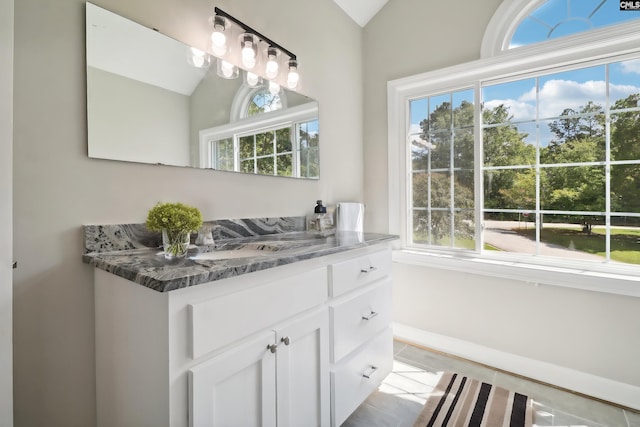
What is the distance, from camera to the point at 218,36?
1.46 meters

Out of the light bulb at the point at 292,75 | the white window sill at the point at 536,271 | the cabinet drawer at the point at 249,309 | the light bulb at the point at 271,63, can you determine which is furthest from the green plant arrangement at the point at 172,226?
the white window sill at the point at 536,271

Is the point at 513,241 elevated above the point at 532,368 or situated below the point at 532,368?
above

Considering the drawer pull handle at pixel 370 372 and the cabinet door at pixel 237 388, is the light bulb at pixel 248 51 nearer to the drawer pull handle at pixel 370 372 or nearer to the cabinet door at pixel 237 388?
the cabinet door at pixel 237 388

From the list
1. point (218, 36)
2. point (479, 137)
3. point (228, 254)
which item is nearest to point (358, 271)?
point (228, 254)

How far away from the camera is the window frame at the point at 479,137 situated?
5.54 ft

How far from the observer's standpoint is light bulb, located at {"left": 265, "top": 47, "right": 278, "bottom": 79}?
1.73 meters

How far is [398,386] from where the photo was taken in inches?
72.7

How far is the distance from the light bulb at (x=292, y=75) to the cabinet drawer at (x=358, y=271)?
1.13 metres

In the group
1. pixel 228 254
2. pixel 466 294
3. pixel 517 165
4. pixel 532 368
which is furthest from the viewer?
pixel 466 294

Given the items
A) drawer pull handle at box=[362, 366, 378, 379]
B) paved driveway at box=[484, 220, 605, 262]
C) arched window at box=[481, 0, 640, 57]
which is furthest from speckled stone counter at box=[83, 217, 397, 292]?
arched window at box=[481, 0, 640, 57]

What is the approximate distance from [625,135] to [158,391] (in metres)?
2.50

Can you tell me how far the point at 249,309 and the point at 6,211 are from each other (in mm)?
714

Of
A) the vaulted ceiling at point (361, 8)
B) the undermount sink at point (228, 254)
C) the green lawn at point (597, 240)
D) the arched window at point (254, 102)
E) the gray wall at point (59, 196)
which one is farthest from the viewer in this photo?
the vaulted ceiling at point (361, 8)

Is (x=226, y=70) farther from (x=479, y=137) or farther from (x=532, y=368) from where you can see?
(x=532, y=368)
